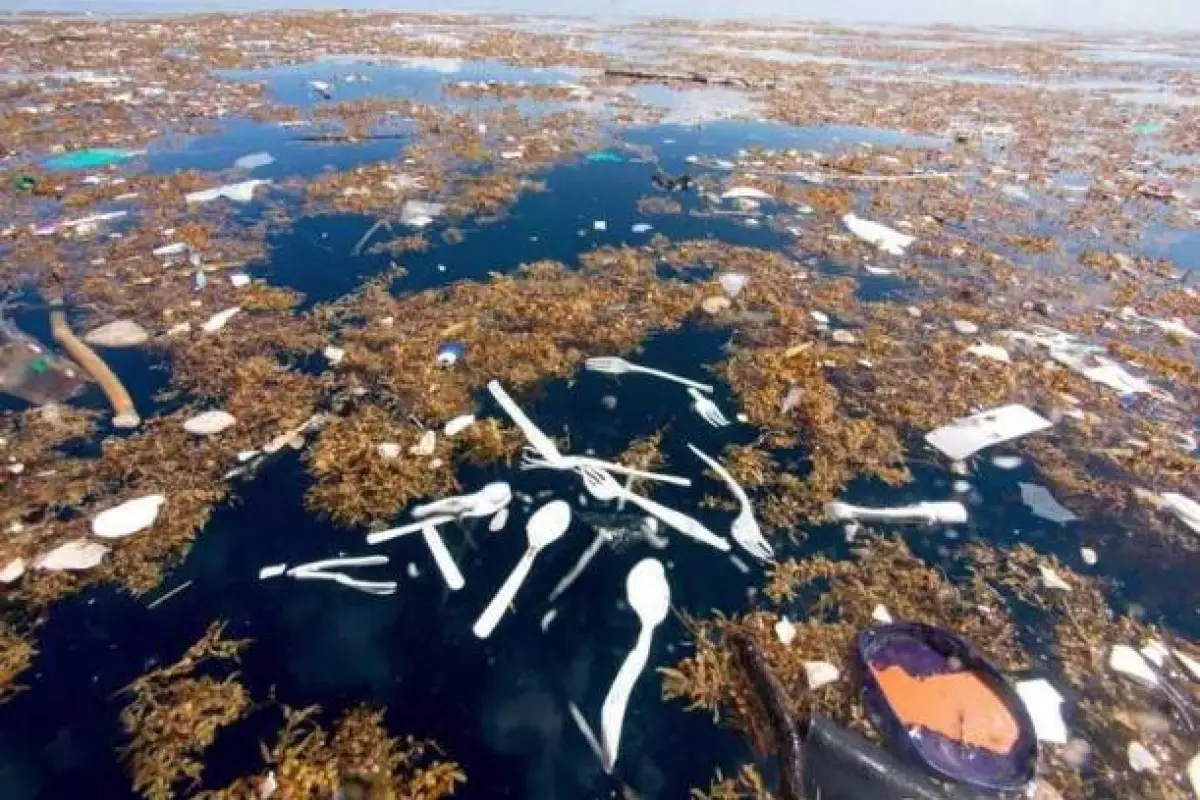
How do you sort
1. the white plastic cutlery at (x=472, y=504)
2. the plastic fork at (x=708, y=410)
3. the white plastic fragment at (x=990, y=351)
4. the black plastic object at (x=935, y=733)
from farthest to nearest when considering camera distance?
the white plastic fragment at (x=990, y=351)
the plastic fork at (x=708, y=410)
the white plastic cutlery at (x=472, y=504)
the black plastic object at (x=935, y=733)

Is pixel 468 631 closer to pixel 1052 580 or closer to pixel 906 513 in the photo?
pixel 906 513

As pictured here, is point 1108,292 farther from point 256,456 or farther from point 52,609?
point 52,609

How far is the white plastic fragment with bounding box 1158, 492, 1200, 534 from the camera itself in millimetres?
3906

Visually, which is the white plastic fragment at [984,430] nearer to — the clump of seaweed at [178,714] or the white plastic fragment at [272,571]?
the white plastic fragment at [272,571]

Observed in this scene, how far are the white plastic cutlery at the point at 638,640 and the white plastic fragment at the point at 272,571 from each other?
1.96 m

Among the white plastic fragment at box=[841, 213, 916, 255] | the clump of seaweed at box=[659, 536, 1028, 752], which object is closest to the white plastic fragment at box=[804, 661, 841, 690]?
the clump of seaweed at box=[659, 536, 1028, 752]

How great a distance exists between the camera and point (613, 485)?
398 cm

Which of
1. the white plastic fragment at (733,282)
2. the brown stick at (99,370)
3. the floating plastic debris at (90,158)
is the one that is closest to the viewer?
the brown stick at (99,370)

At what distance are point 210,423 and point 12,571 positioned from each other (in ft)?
4.60

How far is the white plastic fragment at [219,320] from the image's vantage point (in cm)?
545

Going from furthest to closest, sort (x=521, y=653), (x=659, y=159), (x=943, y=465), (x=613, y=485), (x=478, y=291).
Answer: (x=659, y=159) → (x=478, y=291) → (x=943, y=465) → (x=613, y=485) → (x=521, y=653)

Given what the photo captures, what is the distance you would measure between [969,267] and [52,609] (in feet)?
30.1

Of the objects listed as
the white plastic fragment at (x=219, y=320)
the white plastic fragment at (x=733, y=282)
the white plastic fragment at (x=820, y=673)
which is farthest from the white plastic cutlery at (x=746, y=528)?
the white plastic fragment at (x=219, y=320)

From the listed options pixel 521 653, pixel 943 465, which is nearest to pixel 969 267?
pixel 943 465
